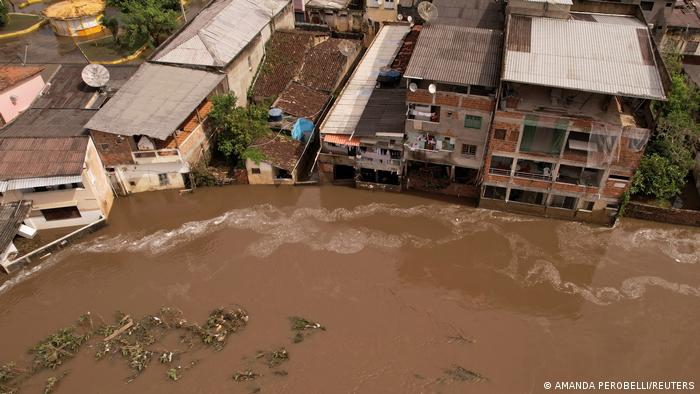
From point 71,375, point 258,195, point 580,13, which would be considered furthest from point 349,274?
point 580,13

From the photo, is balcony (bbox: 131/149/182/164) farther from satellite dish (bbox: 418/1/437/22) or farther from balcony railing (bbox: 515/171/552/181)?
balcony railing (bbox: 515/171/552/181)

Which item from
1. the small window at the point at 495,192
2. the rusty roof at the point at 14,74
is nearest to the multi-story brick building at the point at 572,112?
the small window at the point at 495,192

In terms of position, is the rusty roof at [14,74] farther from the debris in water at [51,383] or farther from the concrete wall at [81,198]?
the debris in water at [51,383]

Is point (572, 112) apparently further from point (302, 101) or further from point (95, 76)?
point (95, 76)

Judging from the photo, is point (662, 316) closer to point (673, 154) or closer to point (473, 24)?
point (673, 154)

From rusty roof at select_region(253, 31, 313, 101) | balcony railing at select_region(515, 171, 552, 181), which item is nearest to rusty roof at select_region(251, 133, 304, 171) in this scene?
rusty roof at select_region(253, 31, 313, 101)

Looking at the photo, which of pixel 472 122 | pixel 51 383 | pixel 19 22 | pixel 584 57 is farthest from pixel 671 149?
pixel 19 22

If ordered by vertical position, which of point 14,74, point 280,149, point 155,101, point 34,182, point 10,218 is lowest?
point 10,218
